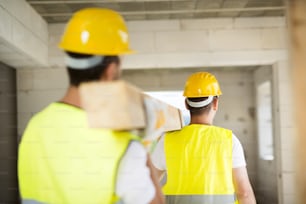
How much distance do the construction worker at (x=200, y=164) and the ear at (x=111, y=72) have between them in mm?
1208

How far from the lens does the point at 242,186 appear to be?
7.29 feet

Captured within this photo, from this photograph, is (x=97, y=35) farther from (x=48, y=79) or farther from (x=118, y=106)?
(x=48, y=79)

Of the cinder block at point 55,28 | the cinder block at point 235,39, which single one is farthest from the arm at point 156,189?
the cinder block at point 55,28

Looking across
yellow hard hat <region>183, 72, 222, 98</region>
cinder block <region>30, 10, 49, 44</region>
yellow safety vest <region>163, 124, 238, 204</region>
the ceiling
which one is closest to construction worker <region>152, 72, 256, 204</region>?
yellow safety vest <region>163, 124, 238, 204</region>

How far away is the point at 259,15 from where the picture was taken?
5.23 metres

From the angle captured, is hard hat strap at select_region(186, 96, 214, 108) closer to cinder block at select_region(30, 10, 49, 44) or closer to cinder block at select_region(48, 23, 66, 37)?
cinder block at select_region(30, 10, 49, 44)

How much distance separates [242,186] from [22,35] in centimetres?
279

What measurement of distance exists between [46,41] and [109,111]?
4704 mm

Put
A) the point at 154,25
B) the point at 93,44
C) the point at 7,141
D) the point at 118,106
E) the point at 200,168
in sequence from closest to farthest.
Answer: the point at 118,106
the point at 93,44
the point at 200,168
the point at 7,141
the point at 154,25

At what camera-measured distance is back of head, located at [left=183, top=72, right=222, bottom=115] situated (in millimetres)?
2248

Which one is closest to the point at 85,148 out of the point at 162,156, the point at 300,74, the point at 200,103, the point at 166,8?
the point at 300,74

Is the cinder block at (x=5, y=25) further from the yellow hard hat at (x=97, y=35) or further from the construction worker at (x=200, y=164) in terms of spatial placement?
the yellow hard hat at (x=97, y=35)

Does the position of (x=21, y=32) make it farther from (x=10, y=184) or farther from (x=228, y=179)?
(x=228, y=179)

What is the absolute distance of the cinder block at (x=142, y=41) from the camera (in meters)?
5.24
